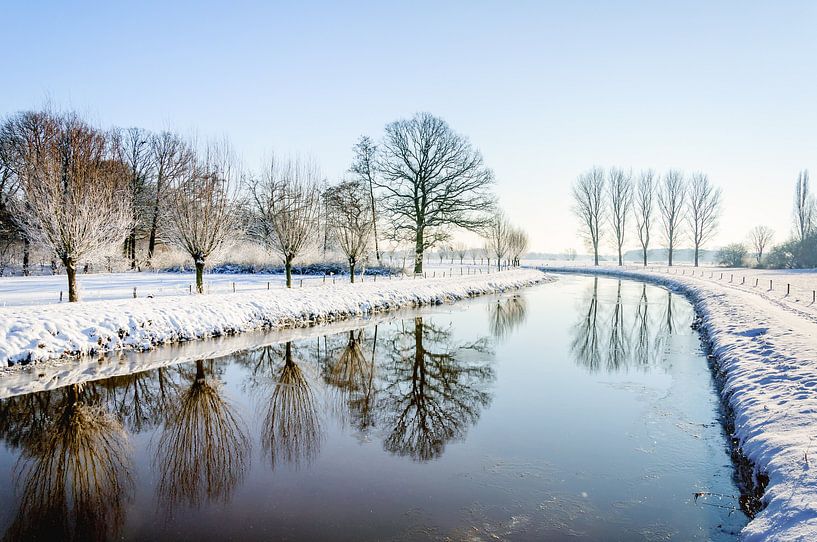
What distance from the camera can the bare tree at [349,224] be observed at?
3020 centimetres

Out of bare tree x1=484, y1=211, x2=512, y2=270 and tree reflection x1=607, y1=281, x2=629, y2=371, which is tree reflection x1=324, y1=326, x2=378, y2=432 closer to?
tree reflection x1=607, y1=281, x2=629, y2=371

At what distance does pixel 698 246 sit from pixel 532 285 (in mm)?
37151

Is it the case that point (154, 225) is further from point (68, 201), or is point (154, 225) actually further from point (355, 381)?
point (355, 381)

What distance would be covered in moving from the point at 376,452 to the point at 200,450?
2.81 meters

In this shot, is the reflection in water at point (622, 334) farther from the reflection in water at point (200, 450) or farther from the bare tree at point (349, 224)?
the bare tree at point (349, 224)

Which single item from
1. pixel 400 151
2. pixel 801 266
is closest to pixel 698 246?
pixel 801 266

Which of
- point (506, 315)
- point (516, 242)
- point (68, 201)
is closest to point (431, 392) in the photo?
point (506, 315)

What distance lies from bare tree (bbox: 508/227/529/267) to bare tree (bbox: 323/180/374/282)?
25.9m

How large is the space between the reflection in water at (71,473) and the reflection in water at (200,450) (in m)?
0.53

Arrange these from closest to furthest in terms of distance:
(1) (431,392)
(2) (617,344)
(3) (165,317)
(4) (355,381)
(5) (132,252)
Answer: (1) (431,392) → (4) (355,381) → (3) (165,317) → (2) (617,344) → (5) (132,252)

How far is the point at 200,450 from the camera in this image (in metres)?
7.40

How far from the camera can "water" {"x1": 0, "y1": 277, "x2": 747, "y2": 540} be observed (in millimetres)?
5367

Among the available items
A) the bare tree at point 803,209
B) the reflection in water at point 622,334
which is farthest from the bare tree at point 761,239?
the reflection in water at point 622,334

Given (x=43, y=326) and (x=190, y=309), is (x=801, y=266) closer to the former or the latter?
(x=190, y=309)
